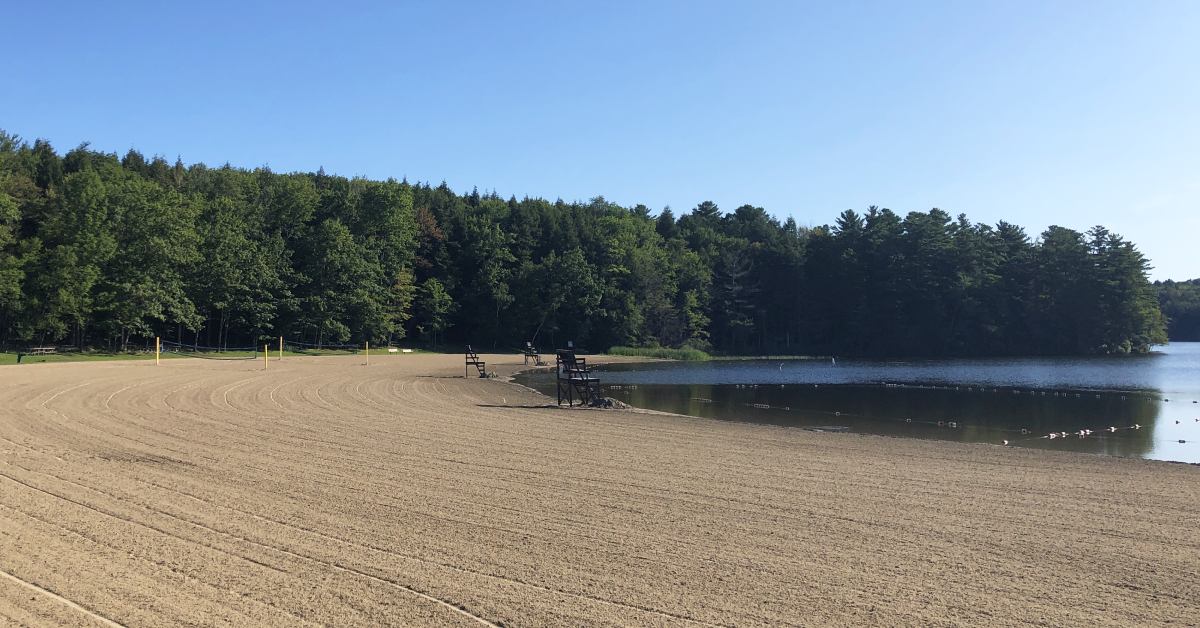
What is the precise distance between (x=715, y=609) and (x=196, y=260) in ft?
208

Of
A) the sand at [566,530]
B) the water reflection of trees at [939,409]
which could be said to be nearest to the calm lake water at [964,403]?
the water reflection of trees at [939,409]

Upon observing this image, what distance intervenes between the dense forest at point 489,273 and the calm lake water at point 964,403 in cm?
3020

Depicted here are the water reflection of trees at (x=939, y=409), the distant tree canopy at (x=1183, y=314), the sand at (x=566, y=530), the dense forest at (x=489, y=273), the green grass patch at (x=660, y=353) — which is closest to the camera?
the sand at (x=566, y=530)

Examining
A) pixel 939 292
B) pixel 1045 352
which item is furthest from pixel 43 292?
pixel 1045 352

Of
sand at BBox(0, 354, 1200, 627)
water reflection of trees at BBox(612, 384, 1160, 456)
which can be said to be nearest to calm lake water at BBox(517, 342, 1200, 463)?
water reflection of trees at BBox(612, 384, 1160, 456)

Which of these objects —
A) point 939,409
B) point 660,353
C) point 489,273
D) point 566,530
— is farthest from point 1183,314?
point 566,530

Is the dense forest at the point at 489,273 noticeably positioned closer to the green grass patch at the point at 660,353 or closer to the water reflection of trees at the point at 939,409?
the green grass patch at the point at 660,353

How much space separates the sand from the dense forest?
44489 mm

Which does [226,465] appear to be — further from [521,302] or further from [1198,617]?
[521,302]

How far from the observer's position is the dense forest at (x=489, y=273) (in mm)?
55500

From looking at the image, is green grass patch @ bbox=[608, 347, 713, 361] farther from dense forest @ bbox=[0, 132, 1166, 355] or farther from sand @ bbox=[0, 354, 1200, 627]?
sand @ bbox=[0, 354, 1200, 627]

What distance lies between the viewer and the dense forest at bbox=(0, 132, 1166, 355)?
55.5 meters

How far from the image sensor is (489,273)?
90.2 metres

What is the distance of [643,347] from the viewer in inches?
3671
